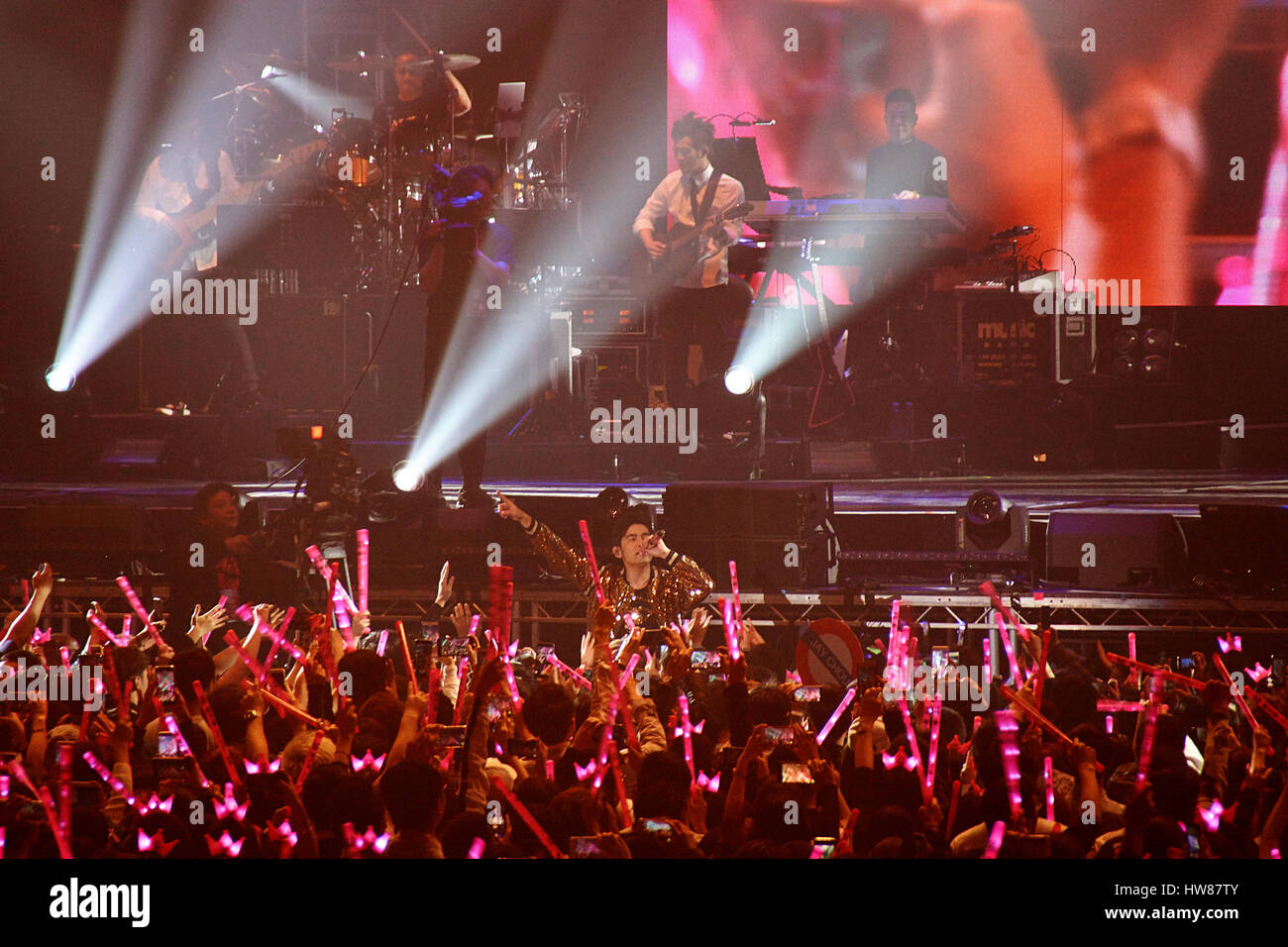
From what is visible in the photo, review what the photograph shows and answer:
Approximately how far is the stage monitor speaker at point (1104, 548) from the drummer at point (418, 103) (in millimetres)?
4156

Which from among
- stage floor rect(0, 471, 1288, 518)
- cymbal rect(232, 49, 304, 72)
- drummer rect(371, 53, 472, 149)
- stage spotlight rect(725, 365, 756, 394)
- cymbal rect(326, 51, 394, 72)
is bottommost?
stage floor rect(0, 471, 1288, 518)

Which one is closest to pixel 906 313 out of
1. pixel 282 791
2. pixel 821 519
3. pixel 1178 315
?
pixel 1178 315

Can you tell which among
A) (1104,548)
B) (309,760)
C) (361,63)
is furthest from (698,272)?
(309,760)

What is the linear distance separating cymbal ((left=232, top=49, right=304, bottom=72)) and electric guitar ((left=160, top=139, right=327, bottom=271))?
23.5 inches

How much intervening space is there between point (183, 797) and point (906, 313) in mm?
5462

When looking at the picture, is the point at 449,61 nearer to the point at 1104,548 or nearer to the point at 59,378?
the point at 59,378

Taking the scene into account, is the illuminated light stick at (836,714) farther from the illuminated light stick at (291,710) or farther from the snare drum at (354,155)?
the snare drum at (354,155)

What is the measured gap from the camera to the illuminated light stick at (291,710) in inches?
109

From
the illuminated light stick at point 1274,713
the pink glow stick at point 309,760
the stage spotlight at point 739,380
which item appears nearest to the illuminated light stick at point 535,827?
the pink glow stick at point 309,760

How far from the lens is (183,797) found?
219 cm

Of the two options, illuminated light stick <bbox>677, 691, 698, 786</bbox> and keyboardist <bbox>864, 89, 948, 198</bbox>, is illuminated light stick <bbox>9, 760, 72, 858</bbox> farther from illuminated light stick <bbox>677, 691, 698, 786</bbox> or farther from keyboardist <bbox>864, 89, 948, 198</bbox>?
keyboardist <bbox>864, 89, 948, 198</bbox>

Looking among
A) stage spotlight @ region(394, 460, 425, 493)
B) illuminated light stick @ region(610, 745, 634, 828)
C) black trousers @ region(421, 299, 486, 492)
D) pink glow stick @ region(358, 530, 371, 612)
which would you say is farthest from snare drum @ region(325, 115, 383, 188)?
illuminated light stick @ region(610, 745, 634, 828)

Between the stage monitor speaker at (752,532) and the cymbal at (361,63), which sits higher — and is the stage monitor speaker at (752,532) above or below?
below

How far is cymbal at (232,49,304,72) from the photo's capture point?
280 inches
